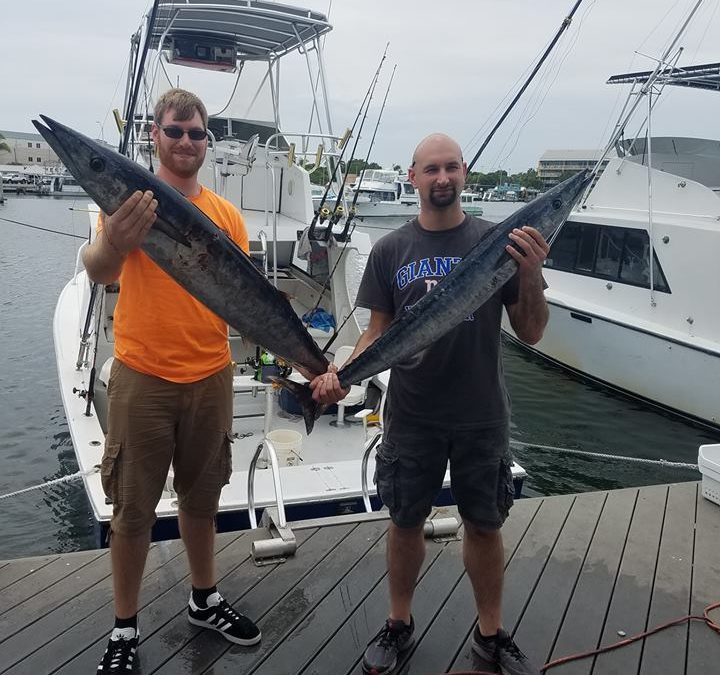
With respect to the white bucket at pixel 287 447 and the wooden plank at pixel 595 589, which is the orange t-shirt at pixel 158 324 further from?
the white bucket at pixel 287 447

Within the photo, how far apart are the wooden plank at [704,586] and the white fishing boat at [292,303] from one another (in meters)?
1.32

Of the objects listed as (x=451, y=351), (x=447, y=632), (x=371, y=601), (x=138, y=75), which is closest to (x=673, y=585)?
(x=447, y=632)

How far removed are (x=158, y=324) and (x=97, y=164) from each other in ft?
2.11

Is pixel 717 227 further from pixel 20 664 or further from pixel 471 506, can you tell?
pixel 20 664

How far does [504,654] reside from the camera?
2.53 m

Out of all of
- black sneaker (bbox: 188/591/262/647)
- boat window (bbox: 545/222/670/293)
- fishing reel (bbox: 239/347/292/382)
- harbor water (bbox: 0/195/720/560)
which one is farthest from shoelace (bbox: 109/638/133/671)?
boat window (bbox: 545/222/670/293)

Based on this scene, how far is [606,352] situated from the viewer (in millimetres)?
10328

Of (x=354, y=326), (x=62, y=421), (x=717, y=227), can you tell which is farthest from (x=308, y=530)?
(x=717, y=227)

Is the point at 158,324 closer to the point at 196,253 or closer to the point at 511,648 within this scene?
the point at 196,253

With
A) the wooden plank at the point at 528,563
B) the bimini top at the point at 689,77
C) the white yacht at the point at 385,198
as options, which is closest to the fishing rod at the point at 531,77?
the wooden plank at the point at 528,563

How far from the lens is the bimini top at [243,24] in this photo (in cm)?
721

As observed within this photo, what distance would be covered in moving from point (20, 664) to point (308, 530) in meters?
1.53

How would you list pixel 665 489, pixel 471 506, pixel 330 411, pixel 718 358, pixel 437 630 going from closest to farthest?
pixel 471 506 → pixel 437 630 → pixel 665 489 → pixel 330 411 → pixel 718 358

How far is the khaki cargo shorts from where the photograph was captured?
2338 mm
